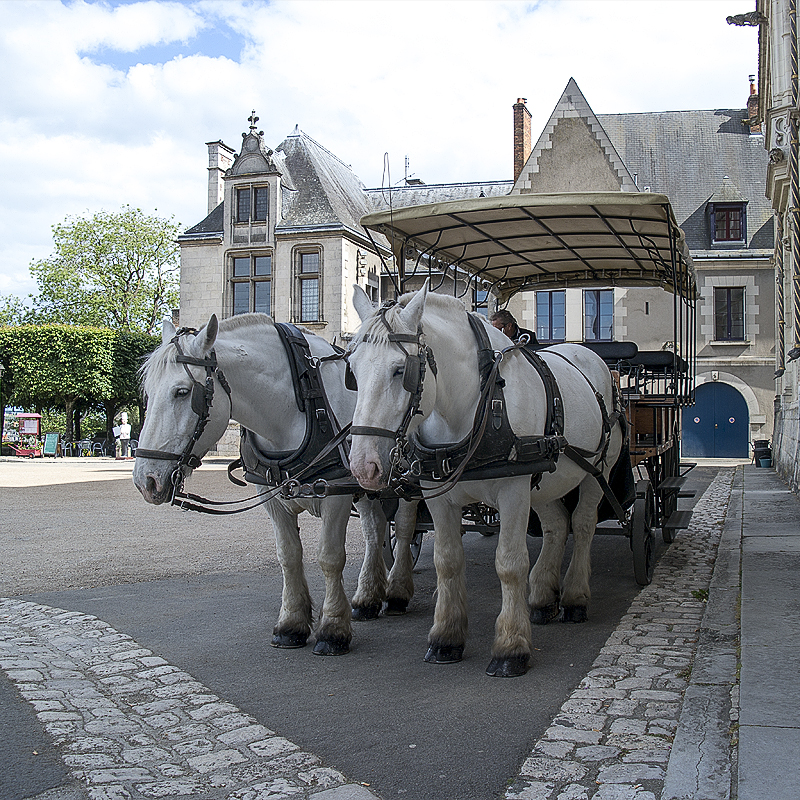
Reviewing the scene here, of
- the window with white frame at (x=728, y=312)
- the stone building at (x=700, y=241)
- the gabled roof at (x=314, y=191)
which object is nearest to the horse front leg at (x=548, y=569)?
the stone building at (x=700, y=241)

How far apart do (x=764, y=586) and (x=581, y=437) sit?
5.27 ft

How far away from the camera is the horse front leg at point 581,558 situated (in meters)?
5.30

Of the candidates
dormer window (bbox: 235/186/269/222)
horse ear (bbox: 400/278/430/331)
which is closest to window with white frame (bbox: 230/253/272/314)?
dormer window (bbox: 235/186/269/222)

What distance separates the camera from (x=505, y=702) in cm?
371

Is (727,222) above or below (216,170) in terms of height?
below

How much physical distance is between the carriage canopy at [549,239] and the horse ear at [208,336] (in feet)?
6.74

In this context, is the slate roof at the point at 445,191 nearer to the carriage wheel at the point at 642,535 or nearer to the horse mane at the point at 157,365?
the carriage wheel at the point at 642,535

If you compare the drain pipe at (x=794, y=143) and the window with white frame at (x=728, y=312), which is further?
the window with white frame at (x=728, y=312)

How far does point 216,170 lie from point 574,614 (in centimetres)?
3403

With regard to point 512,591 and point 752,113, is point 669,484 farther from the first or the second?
point 752,113

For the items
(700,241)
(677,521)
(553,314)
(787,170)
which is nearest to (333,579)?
(677,521)

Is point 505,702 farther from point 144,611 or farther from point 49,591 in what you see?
point 49,591

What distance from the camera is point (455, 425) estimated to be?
410 centimetres

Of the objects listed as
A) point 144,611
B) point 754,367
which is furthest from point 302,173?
point 144,611
